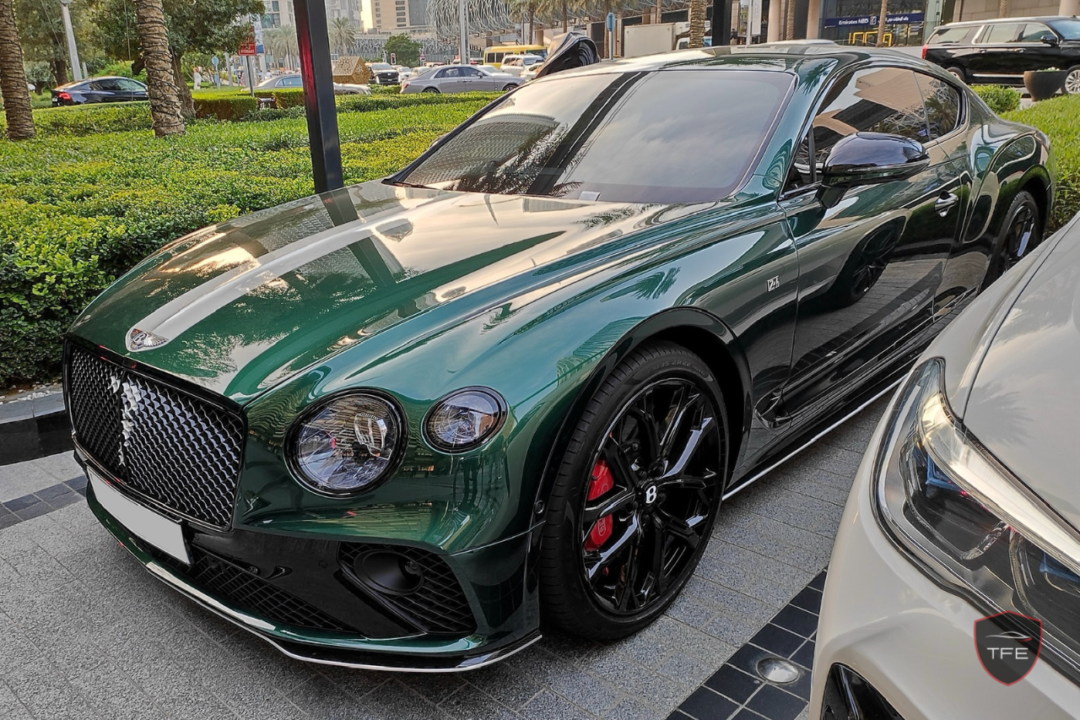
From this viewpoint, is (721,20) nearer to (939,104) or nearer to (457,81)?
(939,104)

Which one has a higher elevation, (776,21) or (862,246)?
(776,21)

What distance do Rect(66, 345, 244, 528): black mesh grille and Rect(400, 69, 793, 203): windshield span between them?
140 cm

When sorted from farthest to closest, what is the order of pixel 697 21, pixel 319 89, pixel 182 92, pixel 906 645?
pixel 182 92 < pixel 697 21 < pixel 319 89 < pixel 906 645

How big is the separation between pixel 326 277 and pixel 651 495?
1.08 m

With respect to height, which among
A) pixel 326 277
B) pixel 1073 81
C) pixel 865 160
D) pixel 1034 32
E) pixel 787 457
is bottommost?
pixel 787 457

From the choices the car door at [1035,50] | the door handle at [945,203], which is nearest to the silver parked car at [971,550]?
the door handle at [945,203]

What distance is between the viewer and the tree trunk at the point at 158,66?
34.8 ft

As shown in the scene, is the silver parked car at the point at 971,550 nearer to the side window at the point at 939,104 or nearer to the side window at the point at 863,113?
the side window at the point at 863,113

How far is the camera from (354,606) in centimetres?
187

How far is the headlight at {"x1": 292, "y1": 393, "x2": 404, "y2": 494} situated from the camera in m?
1.80

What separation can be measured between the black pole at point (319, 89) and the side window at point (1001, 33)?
775 inches

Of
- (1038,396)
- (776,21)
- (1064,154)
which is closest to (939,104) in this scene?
(1064,154)

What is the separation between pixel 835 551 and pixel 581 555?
2.51 feet

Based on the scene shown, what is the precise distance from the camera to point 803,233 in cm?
269
